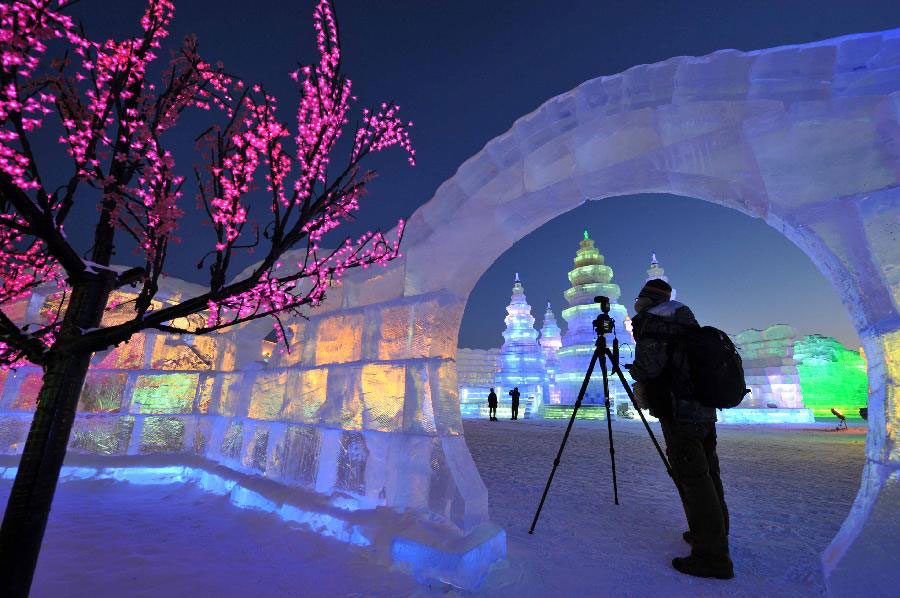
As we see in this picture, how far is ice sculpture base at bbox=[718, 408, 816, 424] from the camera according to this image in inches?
766

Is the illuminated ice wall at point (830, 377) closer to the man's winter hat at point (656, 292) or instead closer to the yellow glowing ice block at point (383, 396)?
the man's winter hat at point (656, 292)

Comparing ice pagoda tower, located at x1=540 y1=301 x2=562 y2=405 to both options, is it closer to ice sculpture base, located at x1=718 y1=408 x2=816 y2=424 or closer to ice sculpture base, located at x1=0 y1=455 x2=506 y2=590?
ice sculpture base, located at x1=718 y1=408 x2=816 y2=424

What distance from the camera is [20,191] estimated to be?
197cm

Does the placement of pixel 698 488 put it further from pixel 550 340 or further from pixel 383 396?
pixel 550 340

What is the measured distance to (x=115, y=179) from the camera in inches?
99.9

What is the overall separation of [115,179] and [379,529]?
2872 mm

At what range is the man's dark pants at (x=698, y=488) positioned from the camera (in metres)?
2.55

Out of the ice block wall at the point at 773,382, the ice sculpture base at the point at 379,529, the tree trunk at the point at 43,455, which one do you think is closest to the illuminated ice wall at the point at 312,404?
the ice sculpture base at the point at 379,529

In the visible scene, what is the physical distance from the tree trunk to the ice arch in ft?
7.64

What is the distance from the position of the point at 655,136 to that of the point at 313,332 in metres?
3.62

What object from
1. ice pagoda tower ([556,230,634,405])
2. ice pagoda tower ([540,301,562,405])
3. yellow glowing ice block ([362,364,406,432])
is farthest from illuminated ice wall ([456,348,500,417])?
yellow glowing ice block ([362,364,406,432])

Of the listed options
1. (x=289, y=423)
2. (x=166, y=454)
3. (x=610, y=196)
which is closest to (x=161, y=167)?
(x=289, y=423)

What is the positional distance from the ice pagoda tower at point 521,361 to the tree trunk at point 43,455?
25610mm

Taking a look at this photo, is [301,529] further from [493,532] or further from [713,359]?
[713,359]
